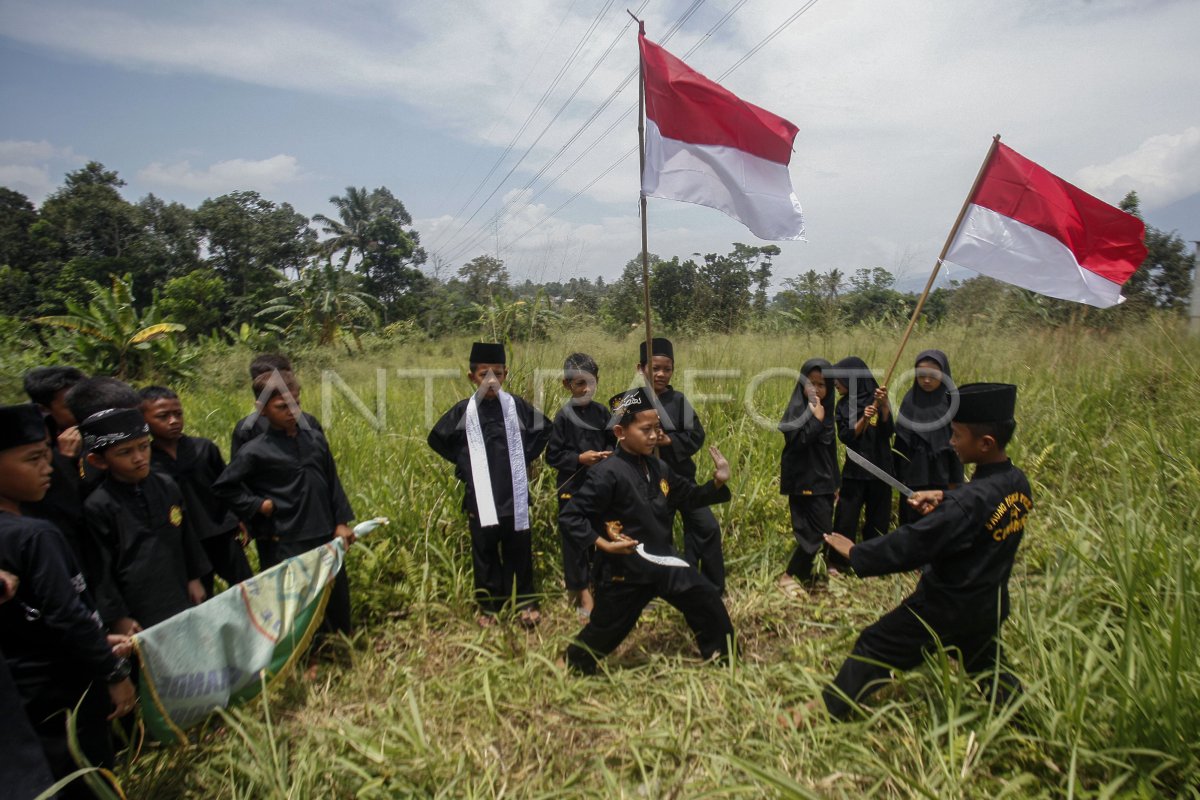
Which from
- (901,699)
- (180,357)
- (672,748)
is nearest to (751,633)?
(901,699)

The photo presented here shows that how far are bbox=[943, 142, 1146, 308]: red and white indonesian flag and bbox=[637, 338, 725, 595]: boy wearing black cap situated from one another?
5.95ft

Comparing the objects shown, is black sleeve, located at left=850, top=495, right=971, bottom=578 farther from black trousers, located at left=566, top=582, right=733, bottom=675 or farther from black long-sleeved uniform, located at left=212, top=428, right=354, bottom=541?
black long-sleeved uniform, located at left=212, top=428, right=354, bottom=541

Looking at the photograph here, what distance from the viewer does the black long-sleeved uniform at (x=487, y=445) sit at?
3.58 meters

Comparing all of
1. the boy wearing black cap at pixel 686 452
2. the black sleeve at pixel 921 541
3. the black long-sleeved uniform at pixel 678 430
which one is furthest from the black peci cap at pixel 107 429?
the black sleeve at pixel 921 541

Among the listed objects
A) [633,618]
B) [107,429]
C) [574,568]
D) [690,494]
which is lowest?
[574,568]

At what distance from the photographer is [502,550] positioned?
371 cm

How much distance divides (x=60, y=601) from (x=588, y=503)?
1.81 meters

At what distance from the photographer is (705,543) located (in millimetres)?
3557

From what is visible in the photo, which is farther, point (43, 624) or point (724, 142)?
point (724, 142)

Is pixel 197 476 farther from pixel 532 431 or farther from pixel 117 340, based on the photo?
pixel 117 340

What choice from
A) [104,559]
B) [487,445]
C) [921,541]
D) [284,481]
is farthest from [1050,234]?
[104,559]

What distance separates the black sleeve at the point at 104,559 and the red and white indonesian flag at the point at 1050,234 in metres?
4.33

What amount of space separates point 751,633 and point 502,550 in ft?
4.88

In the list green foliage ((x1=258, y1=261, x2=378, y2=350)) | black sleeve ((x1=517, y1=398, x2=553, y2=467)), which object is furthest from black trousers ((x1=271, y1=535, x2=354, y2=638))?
green foliage ((x1=258, y1=261, x2=378, y2=350))
